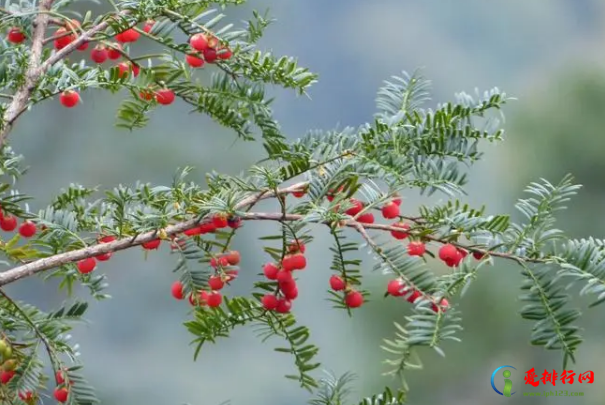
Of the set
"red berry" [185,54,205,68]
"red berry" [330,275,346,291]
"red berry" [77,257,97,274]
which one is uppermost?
"red berry" [185,54,205,68]

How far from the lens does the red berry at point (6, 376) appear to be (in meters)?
0.60

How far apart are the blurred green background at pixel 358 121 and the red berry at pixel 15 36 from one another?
5.03 ft

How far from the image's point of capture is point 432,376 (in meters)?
2.53

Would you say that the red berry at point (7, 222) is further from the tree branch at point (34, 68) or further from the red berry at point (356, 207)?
the red berry at point (356, 207)

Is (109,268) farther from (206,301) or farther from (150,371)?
(206,301)

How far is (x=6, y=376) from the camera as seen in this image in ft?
1.99

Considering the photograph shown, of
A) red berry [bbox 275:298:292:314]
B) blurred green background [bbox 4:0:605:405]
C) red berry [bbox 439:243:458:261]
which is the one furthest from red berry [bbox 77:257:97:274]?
blurred green background [bbox 4:0:605:405]

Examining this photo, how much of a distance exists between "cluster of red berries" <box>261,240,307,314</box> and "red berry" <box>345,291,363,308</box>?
0.03m

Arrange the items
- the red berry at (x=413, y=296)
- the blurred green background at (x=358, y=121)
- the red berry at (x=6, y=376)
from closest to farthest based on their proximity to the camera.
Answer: the red berry at (x=413, y=296) < the red berry at (x=6, y=376) < the blurred green background at (x=358, y=121)

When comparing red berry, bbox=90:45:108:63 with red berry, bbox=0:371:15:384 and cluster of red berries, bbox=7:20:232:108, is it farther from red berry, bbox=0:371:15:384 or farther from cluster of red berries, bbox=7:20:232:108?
red berry, bbox=0:371:15:384

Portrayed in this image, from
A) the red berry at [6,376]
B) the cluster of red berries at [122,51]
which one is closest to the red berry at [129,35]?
the cluster of red berries at [122,51]

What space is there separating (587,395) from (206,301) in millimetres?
2096

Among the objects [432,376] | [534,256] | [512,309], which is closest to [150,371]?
[432,376]

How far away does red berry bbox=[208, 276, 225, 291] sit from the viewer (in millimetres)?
608
